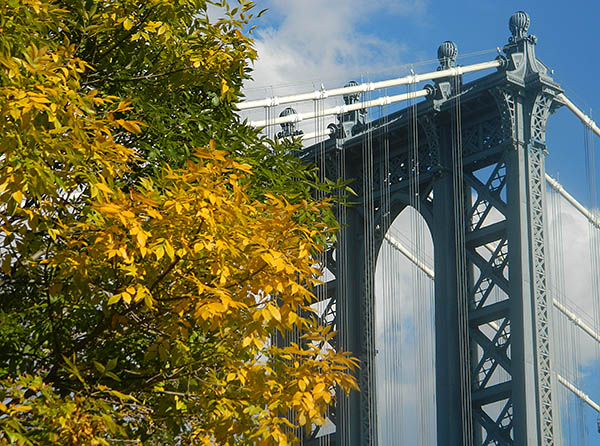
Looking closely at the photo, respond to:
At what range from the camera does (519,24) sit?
87.5ft

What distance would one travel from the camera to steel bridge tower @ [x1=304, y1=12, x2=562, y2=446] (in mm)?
24938

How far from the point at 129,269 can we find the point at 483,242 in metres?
22.5

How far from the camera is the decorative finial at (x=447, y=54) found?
30.0 metres

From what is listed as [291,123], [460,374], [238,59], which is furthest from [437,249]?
[238,59]

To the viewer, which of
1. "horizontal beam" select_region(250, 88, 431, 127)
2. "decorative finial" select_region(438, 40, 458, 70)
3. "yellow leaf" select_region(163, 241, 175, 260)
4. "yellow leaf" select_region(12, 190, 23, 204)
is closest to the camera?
"yellow leaf" select_region(12, 190, 23, 204)

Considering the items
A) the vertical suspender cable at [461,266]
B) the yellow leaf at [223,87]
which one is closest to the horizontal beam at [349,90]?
the vertical suspender cable at [461,266]

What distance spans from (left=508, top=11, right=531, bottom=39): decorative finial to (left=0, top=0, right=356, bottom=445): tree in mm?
20060

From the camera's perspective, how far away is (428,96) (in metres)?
28.8

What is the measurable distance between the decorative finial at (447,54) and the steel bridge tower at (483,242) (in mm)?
41

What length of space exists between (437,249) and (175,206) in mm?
22745

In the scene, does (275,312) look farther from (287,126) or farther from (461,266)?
(287,126)

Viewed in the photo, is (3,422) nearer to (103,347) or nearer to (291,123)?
(103,347)

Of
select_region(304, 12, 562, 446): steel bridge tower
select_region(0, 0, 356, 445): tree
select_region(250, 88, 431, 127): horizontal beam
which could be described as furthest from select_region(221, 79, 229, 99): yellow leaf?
select_region(250, 88, 431, 127): horizontal beam

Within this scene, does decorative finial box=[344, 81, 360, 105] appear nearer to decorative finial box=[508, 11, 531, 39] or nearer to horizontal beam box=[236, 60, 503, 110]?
horizontal beam box=[236, 60, 503, 110]
